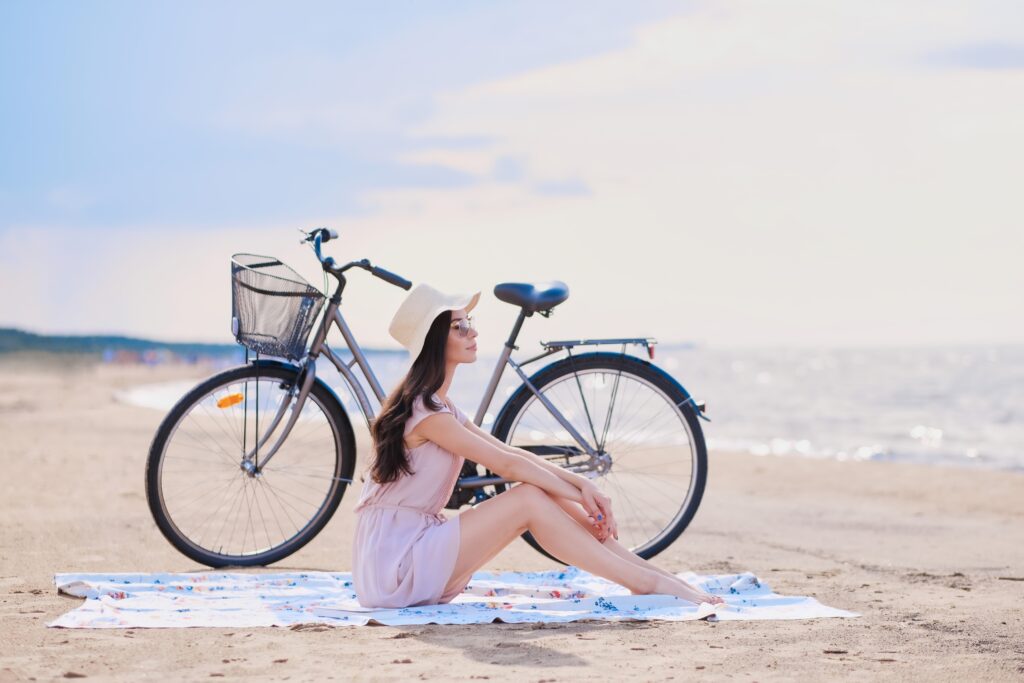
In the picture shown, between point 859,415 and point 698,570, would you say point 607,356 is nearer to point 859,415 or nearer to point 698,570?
point 698,570

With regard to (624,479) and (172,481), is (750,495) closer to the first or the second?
(624,479)

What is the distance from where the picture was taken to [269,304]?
4.96 meters

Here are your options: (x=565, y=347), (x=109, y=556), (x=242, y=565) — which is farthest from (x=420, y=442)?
(x=109, y=556)

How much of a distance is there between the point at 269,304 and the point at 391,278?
0.55 meters

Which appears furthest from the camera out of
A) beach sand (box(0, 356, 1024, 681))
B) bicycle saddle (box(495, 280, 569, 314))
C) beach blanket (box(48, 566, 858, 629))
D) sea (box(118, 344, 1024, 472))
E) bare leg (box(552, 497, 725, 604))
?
sea (box(118, 344, 1024, 472))

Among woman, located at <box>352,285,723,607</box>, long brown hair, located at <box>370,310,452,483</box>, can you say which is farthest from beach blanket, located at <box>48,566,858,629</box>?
long brown hair, located at <box>370,310,452,483</box>

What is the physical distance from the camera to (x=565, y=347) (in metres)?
5.00

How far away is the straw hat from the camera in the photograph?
13.1ft

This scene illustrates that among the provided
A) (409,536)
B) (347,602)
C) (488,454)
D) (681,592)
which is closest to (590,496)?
(488,454)

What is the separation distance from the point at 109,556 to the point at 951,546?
464 centimetres

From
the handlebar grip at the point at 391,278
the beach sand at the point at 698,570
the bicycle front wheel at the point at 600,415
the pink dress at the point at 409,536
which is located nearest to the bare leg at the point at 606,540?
the beach sand at the point at 698,570

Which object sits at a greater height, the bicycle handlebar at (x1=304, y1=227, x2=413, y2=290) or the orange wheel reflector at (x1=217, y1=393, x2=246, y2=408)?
the bicycle handlebar at (x1=304, y1=227, x2=413, y2=290)

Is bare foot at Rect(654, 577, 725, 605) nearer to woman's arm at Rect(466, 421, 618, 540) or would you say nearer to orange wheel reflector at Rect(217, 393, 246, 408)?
woman's arm at Rect(466, 421, 618, 540)

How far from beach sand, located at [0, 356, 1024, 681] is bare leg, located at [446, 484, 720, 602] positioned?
0.28 m
